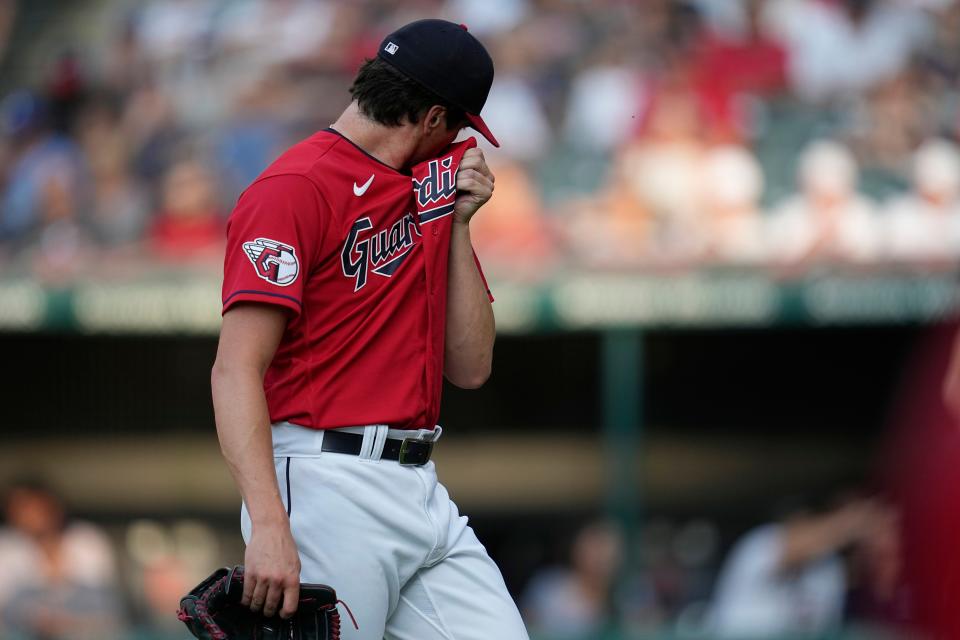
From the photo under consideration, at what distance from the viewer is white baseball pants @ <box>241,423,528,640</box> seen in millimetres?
2750

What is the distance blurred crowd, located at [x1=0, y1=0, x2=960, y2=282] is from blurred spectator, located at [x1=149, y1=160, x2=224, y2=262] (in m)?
0.01

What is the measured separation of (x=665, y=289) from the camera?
7.71 meters

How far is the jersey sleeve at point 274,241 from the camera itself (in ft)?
8.71

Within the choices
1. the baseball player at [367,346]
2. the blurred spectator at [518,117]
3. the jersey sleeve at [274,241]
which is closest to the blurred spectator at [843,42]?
the blurred spectator at [518,117]

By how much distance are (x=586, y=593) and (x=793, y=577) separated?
1101mm

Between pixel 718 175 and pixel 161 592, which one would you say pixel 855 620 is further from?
pixel 161 592

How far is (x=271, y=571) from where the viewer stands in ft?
8.36

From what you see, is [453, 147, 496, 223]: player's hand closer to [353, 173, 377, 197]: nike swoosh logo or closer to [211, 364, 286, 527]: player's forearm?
[353, 173, 377, 197]: nike swoosh logo

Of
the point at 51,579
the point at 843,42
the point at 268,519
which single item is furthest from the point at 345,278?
the point at 843,42

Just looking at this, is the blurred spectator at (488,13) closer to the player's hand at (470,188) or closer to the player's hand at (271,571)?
the player's hand at (470,188)

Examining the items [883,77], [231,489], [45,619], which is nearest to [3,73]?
[231,489]

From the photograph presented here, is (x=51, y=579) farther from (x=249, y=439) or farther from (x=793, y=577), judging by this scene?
(x=249, y=439)

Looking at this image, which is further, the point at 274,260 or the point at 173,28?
the point at 173,28

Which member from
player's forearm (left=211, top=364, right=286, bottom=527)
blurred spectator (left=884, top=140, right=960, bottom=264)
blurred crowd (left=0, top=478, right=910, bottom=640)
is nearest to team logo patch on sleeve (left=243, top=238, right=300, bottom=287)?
player's forearm (left=211, top=364, right=286, bottom=527)
